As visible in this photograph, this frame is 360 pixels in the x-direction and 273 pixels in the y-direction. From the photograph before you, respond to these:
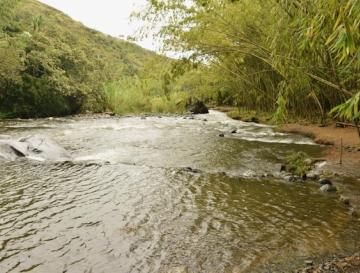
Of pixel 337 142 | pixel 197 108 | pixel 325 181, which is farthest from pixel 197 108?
pixel 325 181

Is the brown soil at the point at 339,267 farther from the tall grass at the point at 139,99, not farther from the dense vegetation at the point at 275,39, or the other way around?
the tall grass at the point at 139,99

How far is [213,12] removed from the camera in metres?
13.6

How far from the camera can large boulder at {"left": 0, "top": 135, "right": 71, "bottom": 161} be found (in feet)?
41.4

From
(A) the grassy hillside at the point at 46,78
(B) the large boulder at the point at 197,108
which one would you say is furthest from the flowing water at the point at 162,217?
(B) the large boulder at the point at 197,108

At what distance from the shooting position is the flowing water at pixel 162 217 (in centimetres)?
539

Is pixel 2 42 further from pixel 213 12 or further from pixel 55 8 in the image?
pixel 55 8

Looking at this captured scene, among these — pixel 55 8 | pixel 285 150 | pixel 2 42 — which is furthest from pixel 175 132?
pixel 55 8

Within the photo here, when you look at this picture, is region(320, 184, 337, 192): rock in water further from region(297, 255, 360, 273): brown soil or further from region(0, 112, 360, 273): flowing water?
region(297, 255, 360, 273): brown soil

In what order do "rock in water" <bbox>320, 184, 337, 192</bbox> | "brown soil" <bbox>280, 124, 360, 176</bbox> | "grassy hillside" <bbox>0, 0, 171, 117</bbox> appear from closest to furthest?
1. "rock in water" <bbox>320, 184, 337, 192</bbox>
2. "brown soil" <bbox>280, 124, 360, 176</bbox>
3. "grassy hillside" <bbox>0, 0, 171, 117</bbox>

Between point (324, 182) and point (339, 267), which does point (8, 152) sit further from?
point (339, 267)

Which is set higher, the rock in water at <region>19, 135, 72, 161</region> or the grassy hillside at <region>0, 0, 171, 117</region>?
the grassy hillside at <region>0, 0, 171, 117</region>

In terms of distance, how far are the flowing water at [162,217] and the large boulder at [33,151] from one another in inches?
28.2

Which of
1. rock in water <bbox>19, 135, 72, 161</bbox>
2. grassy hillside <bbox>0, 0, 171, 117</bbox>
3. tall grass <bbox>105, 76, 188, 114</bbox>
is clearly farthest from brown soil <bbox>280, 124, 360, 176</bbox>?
tall grass <bbox>105, 76, 188, 114</bbox>

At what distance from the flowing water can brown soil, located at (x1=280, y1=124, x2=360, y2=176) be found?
204 cm
